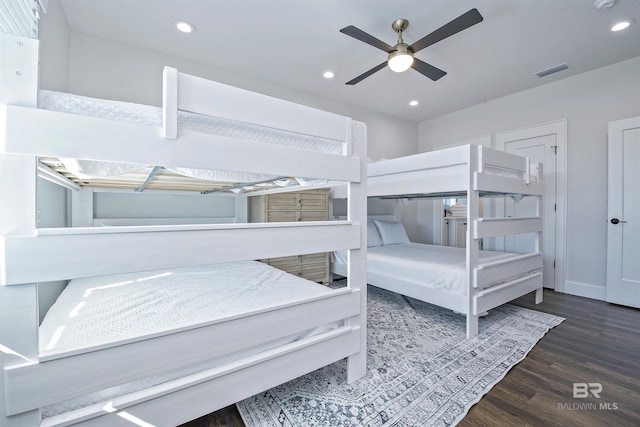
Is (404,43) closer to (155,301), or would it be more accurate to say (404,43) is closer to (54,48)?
(155,301)

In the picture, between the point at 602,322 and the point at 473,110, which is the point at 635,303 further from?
the point at 473,110

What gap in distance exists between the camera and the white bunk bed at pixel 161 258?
0.67m

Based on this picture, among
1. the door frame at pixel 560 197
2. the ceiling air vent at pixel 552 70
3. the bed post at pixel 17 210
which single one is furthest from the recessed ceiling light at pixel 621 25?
the bed post at pixel 17 210

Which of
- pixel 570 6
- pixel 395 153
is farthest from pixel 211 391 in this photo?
pixel 395 153

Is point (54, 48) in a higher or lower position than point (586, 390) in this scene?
higher

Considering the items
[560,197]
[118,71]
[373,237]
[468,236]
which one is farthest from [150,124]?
[560,197]

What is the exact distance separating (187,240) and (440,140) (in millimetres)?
4517

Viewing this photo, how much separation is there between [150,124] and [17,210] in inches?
15.6

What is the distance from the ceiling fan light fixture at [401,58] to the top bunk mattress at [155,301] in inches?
74.7

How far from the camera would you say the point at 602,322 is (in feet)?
7.18

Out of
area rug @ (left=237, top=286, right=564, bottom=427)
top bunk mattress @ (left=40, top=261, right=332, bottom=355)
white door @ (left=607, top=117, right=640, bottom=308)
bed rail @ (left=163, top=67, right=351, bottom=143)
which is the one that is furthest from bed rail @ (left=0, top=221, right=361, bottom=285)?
white door @ (left=607, top=117, right=640, bottom=308)

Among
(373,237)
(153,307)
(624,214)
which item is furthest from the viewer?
(373,237)

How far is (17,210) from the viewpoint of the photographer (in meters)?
0.67

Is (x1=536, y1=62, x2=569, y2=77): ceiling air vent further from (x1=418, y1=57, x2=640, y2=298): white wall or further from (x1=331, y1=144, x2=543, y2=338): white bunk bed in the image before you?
(x1=331, y1=144, x2=543, y2=338): white bunk bed
